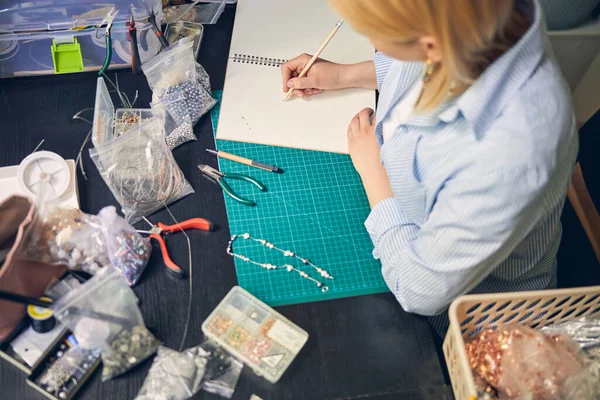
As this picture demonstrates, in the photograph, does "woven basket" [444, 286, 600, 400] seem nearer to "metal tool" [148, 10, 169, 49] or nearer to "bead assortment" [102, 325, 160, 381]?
"bead assortment" [102, 325, 160, 381]

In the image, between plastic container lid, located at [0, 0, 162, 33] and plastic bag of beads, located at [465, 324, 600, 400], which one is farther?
plastic container lid, located at [0, 0, 162, 33]

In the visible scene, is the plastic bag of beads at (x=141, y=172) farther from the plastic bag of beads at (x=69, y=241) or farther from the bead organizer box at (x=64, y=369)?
the bead organizer box at (x=64, y=369)

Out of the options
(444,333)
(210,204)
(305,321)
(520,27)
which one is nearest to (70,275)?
(210,204)

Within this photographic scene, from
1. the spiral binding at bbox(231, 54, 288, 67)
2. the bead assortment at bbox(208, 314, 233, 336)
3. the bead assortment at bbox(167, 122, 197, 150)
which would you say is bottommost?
the bead assortment at bbox(208, 314, 233, 336)

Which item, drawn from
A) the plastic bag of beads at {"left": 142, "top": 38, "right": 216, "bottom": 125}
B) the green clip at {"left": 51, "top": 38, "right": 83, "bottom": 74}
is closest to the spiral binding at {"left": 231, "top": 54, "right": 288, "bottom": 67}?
the plastic bag of beads at {"left": 142, "top": 38, "right": 216, "bottom": 125}

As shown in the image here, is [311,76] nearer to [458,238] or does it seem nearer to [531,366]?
[458,238]

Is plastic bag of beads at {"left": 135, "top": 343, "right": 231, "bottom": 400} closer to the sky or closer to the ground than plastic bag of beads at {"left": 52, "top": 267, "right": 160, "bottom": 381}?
closer to the ground

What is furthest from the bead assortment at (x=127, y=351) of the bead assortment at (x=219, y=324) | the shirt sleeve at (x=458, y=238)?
the shirt sleeve at (x=458, y=238)

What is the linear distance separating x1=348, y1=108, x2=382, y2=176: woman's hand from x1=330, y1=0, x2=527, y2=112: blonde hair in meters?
0.31

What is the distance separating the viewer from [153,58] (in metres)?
1.18

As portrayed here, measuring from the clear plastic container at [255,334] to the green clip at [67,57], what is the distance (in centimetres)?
65

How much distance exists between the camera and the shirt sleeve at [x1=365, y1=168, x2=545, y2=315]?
78 centimetres

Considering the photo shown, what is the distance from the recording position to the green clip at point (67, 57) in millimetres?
1175

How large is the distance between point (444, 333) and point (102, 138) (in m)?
0.77
